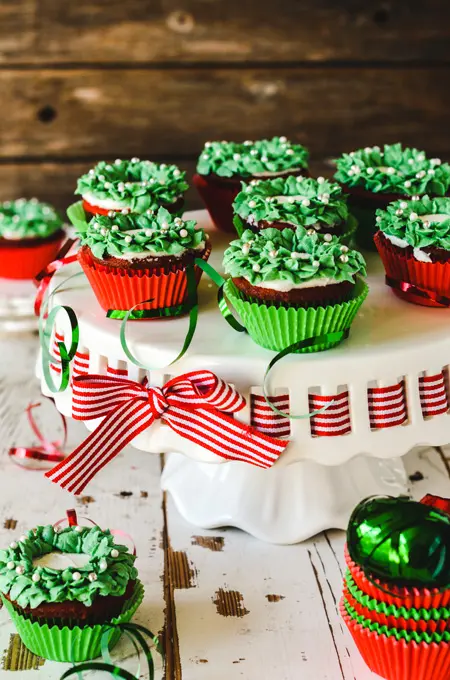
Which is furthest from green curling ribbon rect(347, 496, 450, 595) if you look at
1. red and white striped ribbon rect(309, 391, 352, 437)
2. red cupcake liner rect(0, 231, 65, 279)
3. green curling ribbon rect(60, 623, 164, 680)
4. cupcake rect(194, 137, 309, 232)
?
red cupcake liner rect(0, 231, 65, 279)

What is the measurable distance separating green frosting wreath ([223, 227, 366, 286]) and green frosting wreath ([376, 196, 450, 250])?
4.7 inches

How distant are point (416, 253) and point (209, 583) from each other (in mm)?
575

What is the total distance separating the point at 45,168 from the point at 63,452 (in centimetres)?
117

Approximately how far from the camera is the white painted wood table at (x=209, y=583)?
125cm

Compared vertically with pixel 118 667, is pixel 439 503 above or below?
above

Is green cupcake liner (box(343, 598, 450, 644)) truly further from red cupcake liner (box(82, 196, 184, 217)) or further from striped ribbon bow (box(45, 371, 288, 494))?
red cupcake liner (box(82, 196, 184, 217))

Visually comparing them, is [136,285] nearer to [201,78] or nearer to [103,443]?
[103,443]

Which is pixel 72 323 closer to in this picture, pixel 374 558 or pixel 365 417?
pixel 365 417

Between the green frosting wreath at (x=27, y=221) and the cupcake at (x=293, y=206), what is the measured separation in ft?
2.53

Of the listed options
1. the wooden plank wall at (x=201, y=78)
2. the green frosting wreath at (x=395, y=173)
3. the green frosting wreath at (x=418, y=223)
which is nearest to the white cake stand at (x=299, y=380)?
the green frosting wreath at (x=418, y=223)

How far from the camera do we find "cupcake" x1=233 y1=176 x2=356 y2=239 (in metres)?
1.50

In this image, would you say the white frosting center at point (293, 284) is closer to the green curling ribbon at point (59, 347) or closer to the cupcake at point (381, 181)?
the green curling ribbon at point (59, 347)

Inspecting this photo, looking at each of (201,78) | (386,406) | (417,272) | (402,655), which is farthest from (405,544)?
(201,78)

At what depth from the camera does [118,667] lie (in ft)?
3.90
